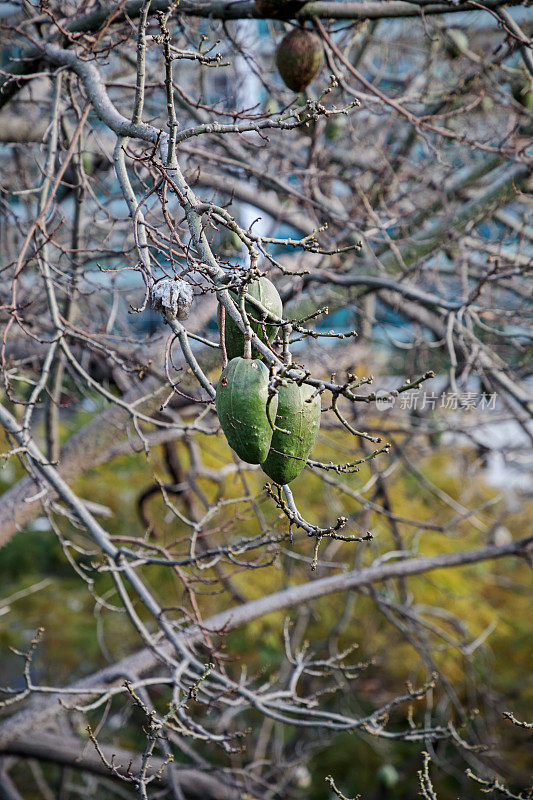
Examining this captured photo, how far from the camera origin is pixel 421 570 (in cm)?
402

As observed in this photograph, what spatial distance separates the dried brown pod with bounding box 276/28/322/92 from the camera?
318 centimetres

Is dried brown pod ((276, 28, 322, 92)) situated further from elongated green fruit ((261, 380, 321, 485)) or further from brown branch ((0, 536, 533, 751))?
brown branch ((0, 536, 533, 751))

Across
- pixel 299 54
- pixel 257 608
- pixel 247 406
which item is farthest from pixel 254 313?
pixel 257 608

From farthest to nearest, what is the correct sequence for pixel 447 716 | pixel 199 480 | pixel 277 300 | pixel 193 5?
pixel 199 480 → pixel 447 716 → pixel 193 5 → pixel 277 300

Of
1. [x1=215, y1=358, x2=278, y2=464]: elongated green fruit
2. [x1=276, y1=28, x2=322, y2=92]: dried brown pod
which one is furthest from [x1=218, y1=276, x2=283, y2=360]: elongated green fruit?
[x1=276, y1=28, x2=322, y2=92]: dried brown pod

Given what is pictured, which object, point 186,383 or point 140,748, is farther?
point 140,748

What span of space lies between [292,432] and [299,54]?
2.25 metres

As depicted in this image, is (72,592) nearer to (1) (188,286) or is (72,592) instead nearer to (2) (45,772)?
(2) (45,772)

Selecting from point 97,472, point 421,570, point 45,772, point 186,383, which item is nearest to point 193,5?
point 186,383

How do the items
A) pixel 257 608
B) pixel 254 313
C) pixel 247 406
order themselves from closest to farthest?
pixel 247 406, pixel 254 313, pixel 257 608

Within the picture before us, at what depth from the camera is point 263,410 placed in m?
1.43

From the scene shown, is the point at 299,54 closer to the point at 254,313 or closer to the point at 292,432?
the point at 254,313

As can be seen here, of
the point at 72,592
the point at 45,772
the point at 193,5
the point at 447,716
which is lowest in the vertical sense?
the point at 45,772

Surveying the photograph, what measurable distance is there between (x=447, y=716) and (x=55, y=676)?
3261mm
